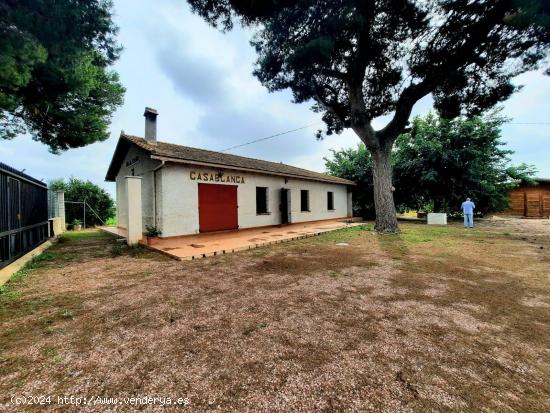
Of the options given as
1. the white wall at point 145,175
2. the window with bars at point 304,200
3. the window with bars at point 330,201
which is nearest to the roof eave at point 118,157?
the white wall at point 145,175

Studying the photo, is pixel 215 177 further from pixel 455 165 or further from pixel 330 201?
pixel 455 165

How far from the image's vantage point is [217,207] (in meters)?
9.89

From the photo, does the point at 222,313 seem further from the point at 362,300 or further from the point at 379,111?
the point at 379,111

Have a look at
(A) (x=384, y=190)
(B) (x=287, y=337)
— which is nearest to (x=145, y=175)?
(B) (x=287, y=337)

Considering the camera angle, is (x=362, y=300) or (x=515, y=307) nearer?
(x=515, y=307)

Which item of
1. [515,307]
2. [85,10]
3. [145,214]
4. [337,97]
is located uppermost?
[337,97]

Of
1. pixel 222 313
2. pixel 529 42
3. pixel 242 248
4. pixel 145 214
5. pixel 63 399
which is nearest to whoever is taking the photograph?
pixel 63 399

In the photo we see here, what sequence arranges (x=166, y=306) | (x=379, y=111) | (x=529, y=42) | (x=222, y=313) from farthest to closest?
(x=379, y=111)
(x=529, y=42)
(x=166, y=306)
(x=222, y=313)

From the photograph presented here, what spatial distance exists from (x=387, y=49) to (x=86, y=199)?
63.8ft

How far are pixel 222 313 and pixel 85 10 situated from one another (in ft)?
20.0

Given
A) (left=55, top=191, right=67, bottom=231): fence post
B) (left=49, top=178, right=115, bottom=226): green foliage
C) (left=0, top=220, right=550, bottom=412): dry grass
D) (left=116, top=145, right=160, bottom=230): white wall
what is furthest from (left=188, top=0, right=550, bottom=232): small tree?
(left=49, top=178, right=115, bottom=226): green foliage

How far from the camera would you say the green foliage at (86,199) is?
596 inches

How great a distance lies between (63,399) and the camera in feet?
5.70

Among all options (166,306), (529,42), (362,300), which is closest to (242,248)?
(166,306)
